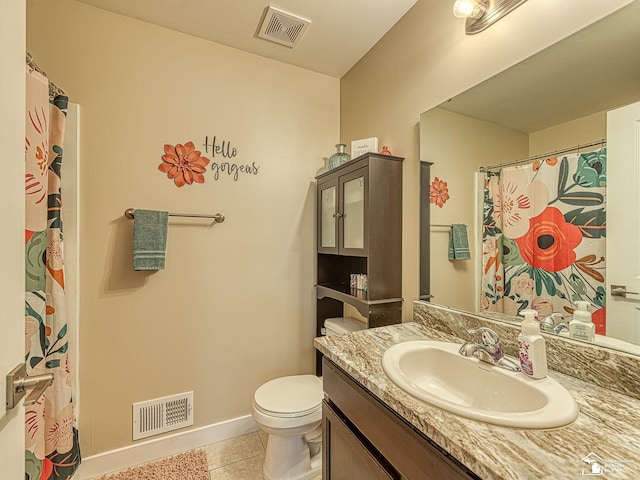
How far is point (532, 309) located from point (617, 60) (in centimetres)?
80

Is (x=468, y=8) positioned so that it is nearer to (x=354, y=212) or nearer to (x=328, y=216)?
(x=354, y=212)

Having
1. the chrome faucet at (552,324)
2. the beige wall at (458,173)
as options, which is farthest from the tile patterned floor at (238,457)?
the chrome faucet at (552,324)

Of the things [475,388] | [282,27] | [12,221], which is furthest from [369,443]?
[282,27]

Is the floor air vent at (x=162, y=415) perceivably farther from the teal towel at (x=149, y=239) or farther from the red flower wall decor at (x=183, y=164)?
the red flower wall decor at (x=183, y=164)

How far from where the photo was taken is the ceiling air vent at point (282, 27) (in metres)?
1.55

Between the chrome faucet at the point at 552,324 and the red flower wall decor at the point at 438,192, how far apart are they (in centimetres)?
61

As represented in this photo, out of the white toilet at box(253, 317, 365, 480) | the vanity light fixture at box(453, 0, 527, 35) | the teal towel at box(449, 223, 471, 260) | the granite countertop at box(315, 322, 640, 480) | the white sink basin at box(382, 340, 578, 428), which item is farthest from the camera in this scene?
the white toilet at box(253, 317, 365, 480)

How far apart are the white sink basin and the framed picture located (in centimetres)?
107

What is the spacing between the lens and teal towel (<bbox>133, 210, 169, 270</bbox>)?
4.96 feet

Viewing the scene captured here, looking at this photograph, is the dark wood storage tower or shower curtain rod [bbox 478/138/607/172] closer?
shower curtain rod [bbox 478/138/607/172]

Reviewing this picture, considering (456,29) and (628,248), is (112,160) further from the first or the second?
(628,248)

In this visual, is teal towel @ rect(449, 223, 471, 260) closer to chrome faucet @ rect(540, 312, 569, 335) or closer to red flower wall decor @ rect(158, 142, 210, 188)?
chrome faucet @ rect(540, 312, 569, 335)

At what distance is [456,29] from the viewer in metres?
1.26

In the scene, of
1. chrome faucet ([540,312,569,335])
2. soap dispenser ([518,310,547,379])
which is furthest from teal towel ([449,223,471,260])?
soap dispenser ([518,310,547,379])
